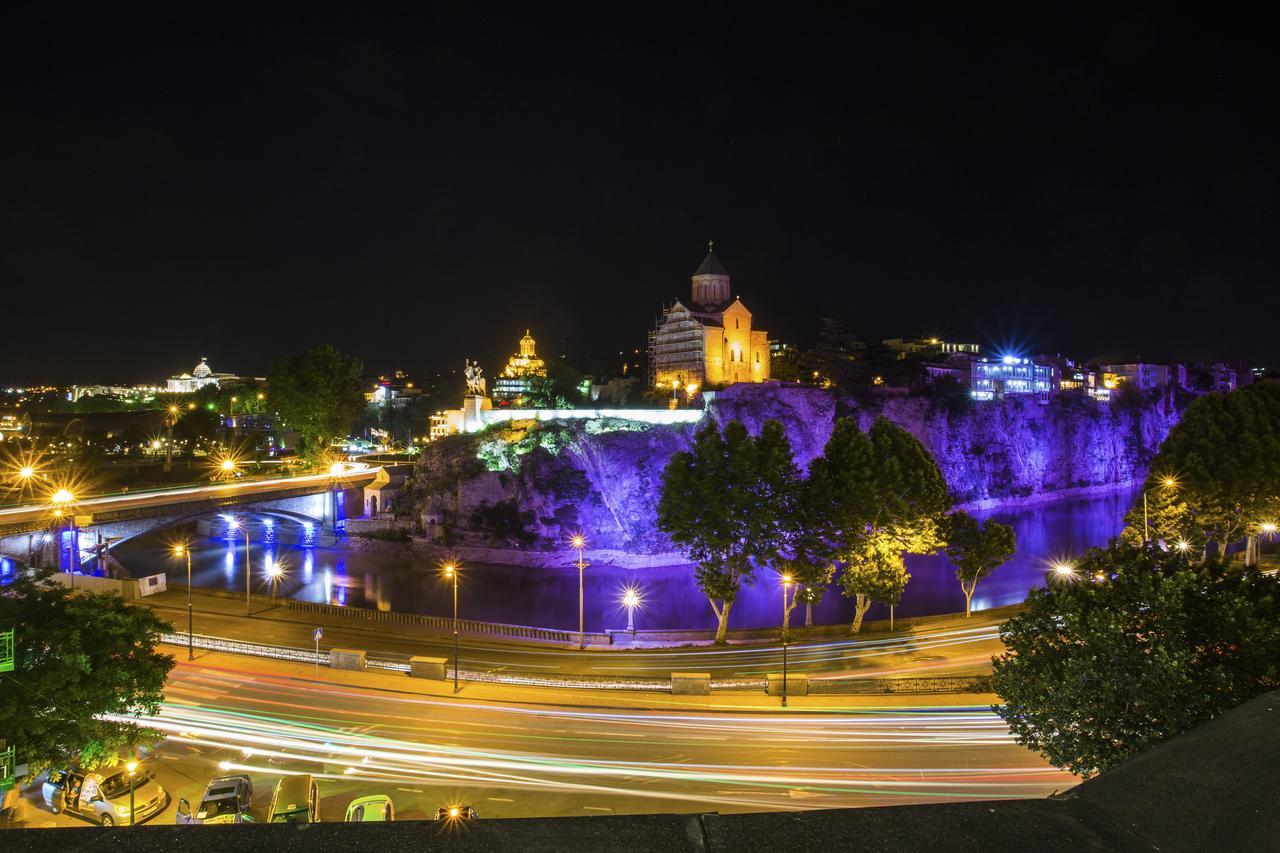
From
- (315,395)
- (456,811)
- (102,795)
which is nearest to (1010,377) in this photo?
(315,395)

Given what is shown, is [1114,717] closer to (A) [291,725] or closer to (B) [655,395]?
(A) [291,725]

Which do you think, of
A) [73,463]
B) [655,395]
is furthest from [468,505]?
[73,463]

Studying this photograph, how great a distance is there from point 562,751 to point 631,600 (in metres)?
24.9

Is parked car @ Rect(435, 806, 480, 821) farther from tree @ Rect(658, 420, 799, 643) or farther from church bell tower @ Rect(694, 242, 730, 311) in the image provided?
church bell tower @ Rect(694, 242, 730, 311)

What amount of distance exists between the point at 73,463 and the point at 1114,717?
6554cm

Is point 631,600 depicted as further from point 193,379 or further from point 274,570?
point 193,379

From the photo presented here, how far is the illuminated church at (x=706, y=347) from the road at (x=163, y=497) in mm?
29645

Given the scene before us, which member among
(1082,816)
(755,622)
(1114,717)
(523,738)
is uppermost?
(1082,816)

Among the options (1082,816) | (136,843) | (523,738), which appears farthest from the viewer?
(523,738)

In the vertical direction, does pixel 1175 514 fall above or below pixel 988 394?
below

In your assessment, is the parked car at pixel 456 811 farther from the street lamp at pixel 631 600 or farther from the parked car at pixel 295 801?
the street lamp at pixel 631 600

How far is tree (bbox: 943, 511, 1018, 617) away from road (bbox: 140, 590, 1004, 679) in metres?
2.43

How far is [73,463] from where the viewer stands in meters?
54.3

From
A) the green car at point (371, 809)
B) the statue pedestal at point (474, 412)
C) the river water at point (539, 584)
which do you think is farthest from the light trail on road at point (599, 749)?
the statue pedestal at point (474, 412)
